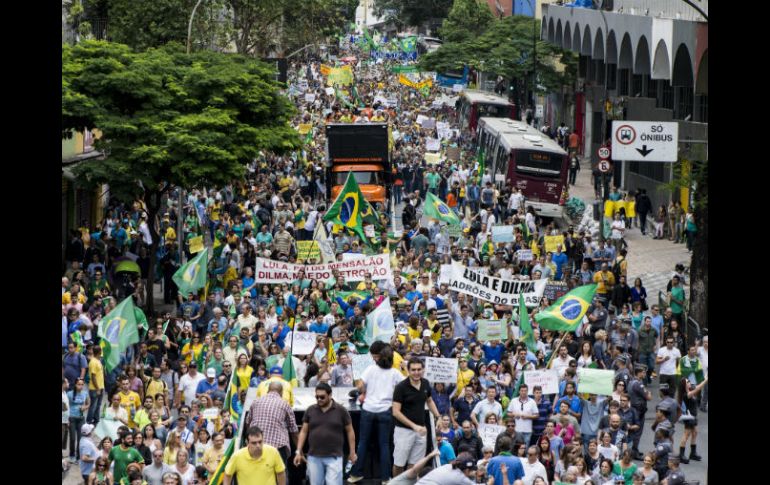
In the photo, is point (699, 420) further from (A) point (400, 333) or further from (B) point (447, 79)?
(B) point (447, 79)

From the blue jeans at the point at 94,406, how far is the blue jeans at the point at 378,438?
677 centimetres

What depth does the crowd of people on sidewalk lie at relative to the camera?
1305 centimetres

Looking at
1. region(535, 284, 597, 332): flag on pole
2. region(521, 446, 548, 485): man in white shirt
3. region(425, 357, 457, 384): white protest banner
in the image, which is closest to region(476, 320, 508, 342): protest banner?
region(535, 284, 597, 332): flag on pole

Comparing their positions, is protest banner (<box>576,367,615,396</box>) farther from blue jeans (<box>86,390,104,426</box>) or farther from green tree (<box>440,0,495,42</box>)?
green tree (<box>440,0,495,42</box>)

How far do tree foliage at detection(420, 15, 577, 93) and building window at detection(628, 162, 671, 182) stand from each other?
17068 mm

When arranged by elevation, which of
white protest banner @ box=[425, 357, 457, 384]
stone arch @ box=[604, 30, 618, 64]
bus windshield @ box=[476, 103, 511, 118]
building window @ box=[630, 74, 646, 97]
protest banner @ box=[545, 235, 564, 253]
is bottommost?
white protest banner @ box=[425, 357, 457, 384]

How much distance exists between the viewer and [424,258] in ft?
92.3

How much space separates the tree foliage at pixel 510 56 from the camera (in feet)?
223

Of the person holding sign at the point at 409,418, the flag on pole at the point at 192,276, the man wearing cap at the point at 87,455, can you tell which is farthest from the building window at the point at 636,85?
the person holding sign at the point at 409,418

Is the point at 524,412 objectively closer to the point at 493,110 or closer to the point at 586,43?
the point at 586,43

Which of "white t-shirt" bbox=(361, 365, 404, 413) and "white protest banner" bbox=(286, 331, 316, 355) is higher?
"white t-shirt" bbox=(361, 365, 404, 413)

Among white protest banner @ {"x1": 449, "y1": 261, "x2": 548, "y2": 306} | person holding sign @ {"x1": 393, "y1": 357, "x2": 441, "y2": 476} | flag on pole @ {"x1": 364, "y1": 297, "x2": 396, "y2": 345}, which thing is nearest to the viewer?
person holding sign @ {"x1": 393, "y1": 357, "x2": 441, "y2": 476}

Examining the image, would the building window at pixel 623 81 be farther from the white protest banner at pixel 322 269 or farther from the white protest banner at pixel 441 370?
the white protest banner at pixel 441 370

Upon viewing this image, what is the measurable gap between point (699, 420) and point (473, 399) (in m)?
5.03
